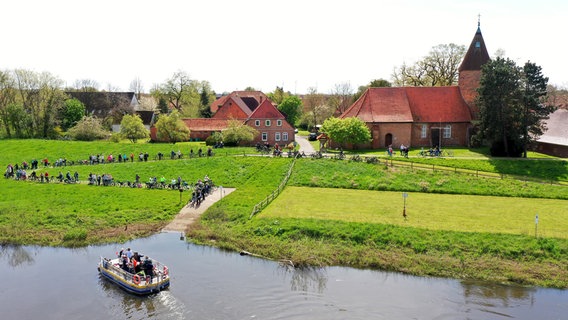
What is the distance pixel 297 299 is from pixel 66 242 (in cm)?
1703

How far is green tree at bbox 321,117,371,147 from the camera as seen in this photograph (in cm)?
5625

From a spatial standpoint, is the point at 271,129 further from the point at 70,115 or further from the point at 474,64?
the point at 70,115

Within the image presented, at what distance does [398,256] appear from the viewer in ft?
94.8

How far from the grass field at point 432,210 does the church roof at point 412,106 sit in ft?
71.9

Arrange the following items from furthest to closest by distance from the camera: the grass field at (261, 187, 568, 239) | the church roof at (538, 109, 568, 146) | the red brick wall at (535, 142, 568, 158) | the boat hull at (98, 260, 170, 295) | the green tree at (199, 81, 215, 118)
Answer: the green tree at (199, 81, 215, 118), the church roof at (538, 109, 568, 146), the red brick wall at (535, 142, 568, 158), the grass field at (261, 187, 568, 239), the boat hull at (98, 260, 170, 295)

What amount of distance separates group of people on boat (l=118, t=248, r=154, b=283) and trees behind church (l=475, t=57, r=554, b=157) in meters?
39.4

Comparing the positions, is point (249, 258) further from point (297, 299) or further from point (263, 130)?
point (263, 130)

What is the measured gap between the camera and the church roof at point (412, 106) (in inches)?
2409

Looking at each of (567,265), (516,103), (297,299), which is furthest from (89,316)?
(516,103)

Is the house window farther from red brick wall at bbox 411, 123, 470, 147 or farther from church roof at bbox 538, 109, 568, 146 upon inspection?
church roof at bbox 538, 109, 568, 146

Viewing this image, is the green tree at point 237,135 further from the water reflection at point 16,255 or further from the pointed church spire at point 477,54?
the water reflection at point 16,255

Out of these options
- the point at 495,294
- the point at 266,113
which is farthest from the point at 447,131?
the point at 495,294

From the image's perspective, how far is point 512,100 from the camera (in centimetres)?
5072

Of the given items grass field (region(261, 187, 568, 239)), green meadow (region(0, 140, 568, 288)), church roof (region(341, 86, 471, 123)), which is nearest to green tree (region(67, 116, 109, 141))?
green meadow (region(0, 140, 568, 288))
